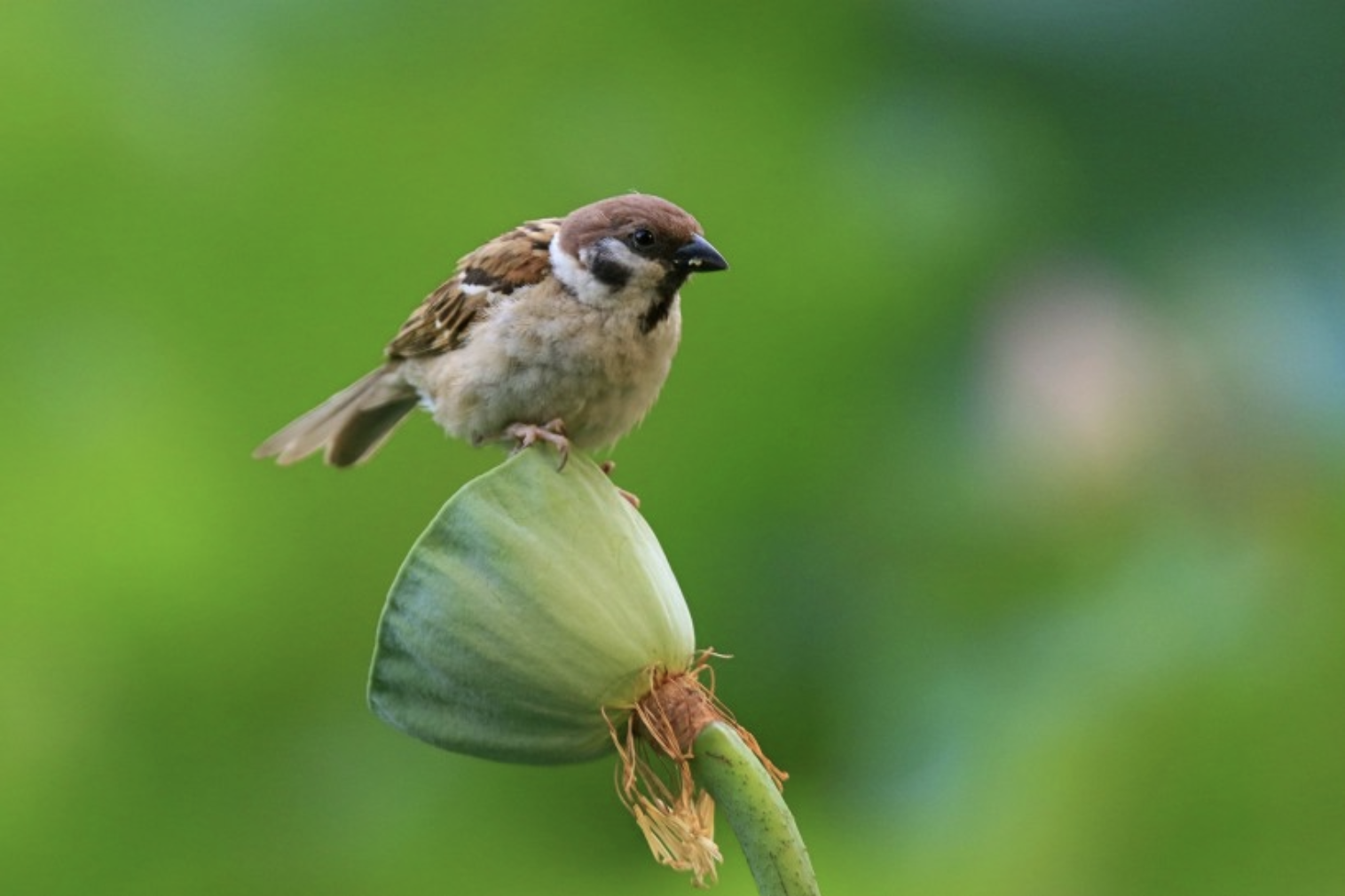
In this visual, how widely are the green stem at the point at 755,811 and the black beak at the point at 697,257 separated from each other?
0.85 m

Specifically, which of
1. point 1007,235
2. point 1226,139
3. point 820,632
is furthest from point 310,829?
point 1226,139

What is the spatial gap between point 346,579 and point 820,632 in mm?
634

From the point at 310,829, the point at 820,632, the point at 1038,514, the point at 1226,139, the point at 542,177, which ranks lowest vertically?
the point at 310,829

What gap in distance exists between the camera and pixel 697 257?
1.85m

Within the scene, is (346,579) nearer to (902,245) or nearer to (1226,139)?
(902,245)

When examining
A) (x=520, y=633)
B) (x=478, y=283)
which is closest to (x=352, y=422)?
(x=478, y=283)

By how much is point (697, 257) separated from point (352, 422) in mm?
615

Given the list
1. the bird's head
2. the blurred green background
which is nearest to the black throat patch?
the bird's head

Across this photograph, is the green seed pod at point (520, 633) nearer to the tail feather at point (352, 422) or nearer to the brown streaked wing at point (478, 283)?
the brown streaked wing at point (478, 283)

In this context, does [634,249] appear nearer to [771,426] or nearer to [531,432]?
[531,432]

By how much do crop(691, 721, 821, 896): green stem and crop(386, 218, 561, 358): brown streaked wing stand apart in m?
1.06

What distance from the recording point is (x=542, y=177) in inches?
94.7

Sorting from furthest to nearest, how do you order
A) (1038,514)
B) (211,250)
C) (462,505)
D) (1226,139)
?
(1226,139) < (1038,514) < (211,250) < (462,505)

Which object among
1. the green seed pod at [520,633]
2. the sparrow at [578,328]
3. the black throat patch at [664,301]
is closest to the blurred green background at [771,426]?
the sparrow at [578,328]
